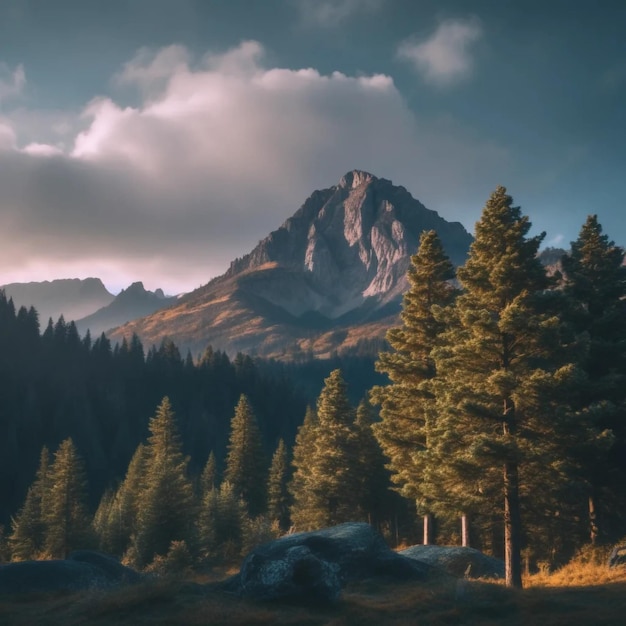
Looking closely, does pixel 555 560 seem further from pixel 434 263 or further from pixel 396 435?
pixel 434 263

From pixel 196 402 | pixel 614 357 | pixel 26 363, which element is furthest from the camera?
pixel 196 402

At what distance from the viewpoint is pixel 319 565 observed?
43.6ft

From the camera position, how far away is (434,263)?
2639 cm

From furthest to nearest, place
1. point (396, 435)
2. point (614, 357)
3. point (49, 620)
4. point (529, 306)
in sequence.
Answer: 1. point (396, 435)
2. point (614, 357)
3. point (529, 306)
4. point (49, 620)

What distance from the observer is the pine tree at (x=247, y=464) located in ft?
194

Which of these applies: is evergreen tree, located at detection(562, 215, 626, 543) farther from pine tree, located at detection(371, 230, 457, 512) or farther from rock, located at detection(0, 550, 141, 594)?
rock, located at detection(0, 550, 141, 594)

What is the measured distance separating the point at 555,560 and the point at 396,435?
828 centimetres

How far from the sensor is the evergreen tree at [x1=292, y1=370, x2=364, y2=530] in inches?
1479

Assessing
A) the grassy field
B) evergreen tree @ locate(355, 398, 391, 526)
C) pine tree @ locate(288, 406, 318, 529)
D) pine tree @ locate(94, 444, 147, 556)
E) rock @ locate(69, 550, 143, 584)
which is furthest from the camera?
pine tree @ locate(94, 444, 147, 556)

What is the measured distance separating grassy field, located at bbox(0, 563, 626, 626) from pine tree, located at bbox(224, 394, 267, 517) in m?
45.7

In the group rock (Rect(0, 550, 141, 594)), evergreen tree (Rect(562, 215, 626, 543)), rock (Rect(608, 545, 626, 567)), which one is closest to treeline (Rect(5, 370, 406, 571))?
rock (Rect(0, 550, 141, 594))

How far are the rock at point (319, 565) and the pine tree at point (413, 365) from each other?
281 inches

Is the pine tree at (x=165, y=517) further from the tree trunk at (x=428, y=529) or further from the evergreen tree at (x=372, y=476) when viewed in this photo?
the tree trunk at (x=428, y=529)

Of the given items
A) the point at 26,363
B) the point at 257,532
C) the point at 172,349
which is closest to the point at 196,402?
the point at 172,349
